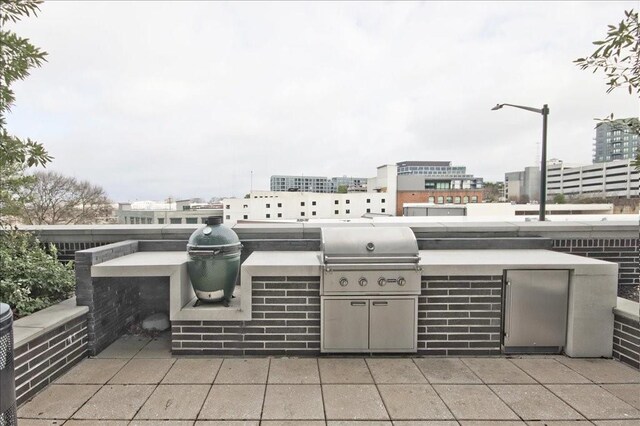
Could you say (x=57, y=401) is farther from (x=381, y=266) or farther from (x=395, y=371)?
(x=381, y=266)

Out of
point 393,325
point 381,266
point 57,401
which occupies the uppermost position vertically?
point 381,266

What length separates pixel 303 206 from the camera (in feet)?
221

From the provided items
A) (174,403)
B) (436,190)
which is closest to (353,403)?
(174,403)

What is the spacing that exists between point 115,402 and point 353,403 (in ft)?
7.46

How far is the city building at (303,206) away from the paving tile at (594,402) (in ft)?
184

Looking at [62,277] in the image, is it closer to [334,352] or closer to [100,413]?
[100,413]

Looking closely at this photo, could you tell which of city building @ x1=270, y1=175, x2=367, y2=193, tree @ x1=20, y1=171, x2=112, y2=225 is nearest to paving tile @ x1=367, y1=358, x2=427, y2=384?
tree @ x1=20, y1=171, x2=112, y2=225

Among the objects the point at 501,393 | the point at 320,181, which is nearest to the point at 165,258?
the point at 501,393

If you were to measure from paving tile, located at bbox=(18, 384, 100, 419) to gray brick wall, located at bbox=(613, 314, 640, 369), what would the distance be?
5.93m

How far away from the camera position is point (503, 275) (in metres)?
4.35

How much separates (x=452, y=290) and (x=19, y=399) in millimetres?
4625

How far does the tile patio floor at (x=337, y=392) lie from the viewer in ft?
10.3

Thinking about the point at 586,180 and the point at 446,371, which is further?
the point at 586,180

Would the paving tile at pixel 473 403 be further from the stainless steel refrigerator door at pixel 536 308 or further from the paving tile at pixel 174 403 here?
the paving tile at pixel 174 403
